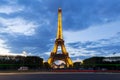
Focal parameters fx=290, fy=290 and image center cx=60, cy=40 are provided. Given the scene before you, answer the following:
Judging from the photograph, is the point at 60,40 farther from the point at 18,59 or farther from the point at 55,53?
the point at 18,59

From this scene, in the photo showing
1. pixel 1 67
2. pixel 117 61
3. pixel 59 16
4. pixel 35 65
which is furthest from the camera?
pixel 117 61

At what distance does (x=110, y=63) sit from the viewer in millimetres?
121000

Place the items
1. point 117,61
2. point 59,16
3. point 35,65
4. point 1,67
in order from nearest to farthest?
point 1,67
point 59,16
point 35,65
point 117,61

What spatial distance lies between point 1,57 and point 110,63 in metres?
44.8

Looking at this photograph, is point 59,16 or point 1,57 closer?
point 59,16

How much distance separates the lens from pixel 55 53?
106 meters

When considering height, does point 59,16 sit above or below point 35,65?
above

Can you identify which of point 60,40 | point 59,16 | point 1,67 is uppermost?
point 59,16

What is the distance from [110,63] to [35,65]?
31363 millimetres

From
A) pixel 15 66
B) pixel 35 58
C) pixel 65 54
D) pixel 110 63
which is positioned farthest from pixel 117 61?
pixel 15 66

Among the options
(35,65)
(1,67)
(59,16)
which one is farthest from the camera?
(35,65)

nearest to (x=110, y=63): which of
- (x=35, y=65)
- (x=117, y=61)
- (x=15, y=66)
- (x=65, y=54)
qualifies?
(x=117, y=61)

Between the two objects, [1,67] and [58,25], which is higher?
[58,25]

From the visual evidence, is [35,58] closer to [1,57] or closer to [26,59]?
[26,59]
